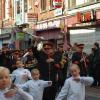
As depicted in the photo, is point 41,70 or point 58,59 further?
point 58,59

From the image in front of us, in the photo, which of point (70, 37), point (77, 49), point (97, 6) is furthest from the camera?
point (70, 37)

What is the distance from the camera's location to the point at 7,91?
566cm

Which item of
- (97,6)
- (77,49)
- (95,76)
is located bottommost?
(95,76)

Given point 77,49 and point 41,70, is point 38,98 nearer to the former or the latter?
point 41,70

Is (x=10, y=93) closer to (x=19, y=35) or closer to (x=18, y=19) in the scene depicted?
(x=19, y=35)

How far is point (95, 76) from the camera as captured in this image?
20.0m

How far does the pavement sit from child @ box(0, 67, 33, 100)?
10.1 metres

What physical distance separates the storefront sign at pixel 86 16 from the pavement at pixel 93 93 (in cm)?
656

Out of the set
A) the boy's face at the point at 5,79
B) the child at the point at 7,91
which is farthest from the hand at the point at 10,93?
the boy's face at the point at 5,79

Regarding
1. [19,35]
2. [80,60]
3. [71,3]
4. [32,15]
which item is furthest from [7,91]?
[19,35]

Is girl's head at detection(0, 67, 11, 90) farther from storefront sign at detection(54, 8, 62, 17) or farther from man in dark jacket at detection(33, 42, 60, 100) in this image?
storefront sign at detection(54, 8, 62, 17)

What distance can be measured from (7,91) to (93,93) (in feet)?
39.3

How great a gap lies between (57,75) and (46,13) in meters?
21.9

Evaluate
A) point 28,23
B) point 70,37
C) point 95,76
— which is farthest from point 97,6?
point 28,23
